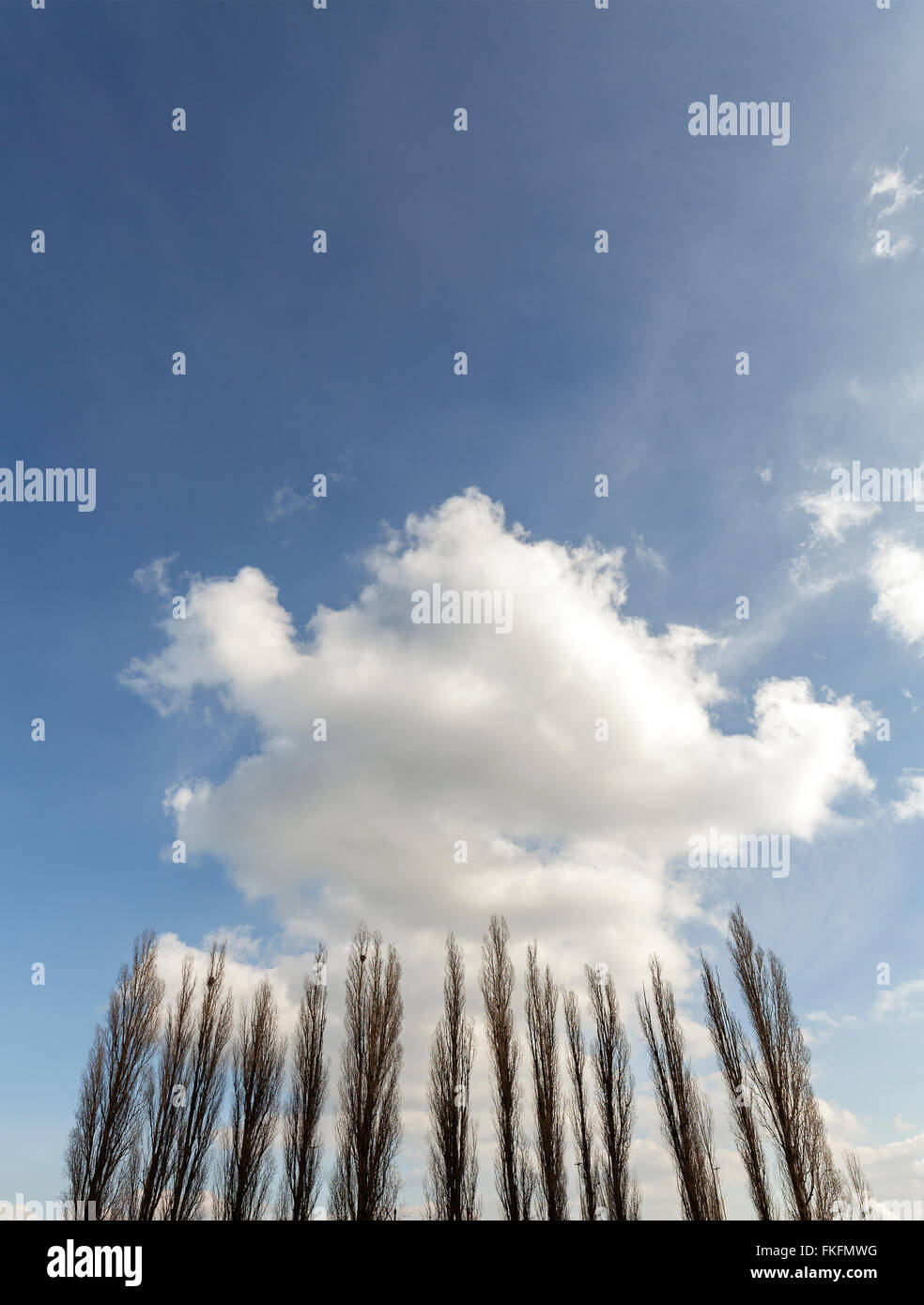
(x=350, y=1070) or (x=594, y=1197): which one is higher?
(x=350, y=1070)

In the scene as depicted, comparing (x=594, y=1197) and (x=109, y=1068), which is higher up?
(x=109, y=1068)

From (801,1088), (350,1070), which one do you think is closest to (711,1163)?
(801,1088)

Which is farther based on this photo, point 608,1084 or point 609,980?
point 609,980

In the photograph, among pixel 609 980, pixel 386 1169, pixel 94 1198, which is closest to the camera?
pixel 94 1198

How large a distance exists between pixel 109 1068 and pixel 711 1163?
1936cm

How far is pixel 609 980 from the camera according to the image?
90.2 ft
